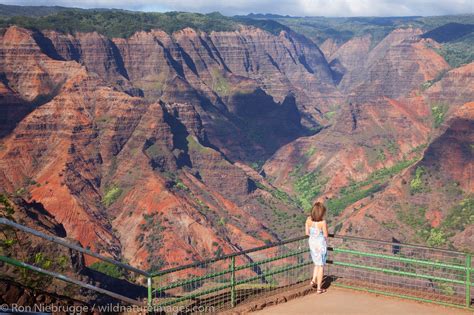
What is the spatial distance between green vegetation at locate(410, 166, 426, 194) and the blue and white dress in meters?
108

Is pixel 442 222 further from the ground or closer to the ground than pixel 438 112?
closer to the ground

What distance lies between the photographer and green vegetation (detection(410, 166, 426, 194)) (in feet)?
431

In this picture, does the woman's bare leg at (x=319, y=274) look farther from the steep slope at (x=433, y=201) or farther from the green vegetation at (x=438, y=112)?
the green vegetation at (x=438, y=112)

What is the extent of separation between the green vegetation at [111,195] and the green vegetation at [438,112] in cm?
8918

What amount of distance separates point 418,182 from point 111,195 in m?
49.8

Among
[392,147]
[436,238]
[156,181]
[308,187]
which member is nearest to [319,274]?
[436,238]

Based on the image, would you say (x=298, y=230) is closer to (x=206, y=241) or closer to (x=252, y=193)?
(x=252, y=193)

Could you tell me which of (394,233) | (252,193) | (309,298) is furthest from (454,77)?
(309,298)

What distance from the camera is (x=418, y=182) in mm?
132500

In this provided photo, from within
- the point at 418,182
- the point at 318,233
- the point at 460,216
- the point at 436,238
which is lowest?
the point at 318,233

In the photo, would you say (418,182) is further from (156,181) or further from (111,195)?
(111,195)

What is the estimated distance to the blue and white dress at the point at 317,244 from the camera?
26094mm

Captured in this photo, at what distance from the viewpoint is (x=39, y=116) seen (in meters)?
135

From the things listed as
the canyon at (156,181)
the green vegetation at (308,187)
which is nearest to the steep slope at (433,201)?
the canyon at (156,181)
